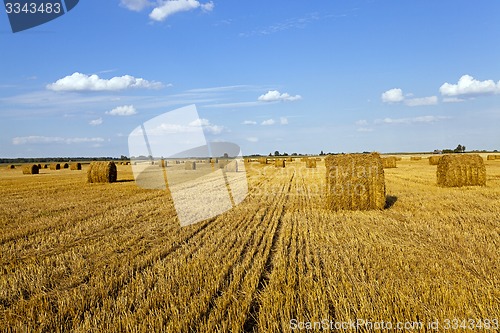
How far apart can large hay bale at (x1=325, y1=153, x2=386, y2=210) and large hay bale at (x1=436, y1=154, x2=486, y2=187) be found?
6.26 metres

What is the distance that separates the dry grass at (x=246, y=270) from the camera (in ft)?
13.6

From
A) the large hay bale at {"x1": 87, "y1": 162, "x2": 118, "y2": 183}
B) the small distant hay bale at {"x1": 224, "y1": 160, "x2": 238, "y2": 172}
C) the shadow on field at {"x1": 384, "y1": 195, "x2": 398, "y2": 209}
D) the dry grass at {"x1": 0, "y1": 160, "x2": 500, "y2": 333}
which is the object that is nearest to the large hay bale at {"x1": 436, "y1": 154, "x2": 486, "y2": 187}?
the shadow on field at {"x1": 384, "y1": 195, "x2": 398, "y2": 209}

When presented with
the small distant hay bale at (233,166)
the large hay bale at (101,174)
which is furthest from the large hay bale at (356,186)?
the small distant hay bale at (233,166)

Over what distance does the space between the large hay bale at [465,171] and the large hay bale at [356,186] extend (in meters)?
6.26

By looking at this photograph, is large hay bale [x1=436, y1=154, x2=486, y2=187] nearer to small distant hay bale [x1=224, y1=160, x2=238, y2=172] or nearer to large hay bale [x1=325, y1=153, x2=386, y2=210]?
large hay bale [x1=325, y1=153, x2=386, y2=210]

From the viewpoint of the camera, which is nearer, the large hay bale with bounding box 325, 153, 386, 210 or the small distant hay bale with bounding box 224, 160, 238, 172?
the large hay bale with bounding box 325, 153, 386, 210

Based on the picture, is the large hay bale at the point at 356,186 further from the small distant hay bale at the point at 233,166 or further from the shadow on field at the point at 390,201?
the small distant hay bale at the point at 233,166

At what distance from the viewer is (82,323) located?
13.4 ft

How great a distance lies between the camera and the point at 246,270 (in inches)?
229

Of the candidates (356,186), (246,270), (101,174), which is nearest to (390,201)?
(356,186)

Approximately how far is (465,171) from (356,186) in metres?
7.57

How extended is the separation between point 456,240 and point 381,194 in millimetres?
4717

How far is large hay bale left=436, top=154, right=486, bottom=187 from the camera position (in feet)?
55.1

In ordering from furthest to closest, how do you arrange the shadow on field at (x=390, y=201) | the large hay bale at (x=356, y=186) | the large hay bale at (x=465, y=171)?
the large hay bale at (x=465, y=171)
the shadow on field at (x=390, y=201)
the large hay bale at (x=356, y=186)
